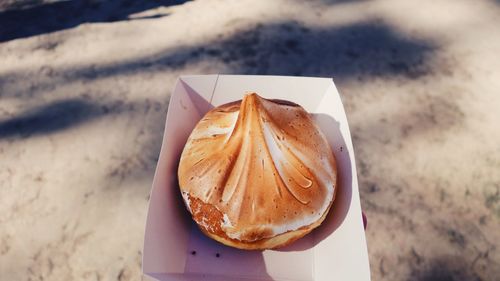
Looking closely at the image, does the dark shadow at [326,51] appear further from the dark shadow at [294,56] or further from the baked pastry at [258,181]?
the baked pastry at [258,181]

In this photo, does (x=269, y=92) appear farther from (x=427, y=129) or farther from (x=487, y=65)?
(x=487, y=65)

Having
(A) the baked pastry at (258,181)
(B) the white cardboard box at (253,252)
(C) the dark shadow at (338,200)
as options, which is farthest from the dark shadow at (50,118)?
(C) the dark shadow at (338,200)

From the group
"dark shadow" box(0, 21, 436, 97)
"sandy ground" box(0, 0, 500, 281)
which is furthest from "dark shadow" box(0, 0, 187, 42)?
"dark shadow" box(0, 21, 436, 97)

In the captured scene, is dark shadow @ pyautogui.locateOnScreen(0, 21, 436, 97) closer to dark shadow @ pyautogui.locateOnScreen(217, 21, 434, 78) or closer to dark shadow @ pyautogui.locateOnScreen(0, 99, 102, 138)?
dark shadow @ pyautogui.locateOnScreen(217, 21, 434, 78)

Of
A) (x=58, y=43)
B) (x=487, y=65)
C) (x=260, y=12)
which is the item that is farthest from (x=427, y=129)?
(x=58, y=43)

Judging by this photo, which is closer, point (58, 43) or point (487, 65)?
point (487, 65)

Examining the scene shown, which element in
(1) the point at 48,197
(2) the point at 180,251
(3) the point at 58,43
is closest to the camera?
(2) the point at 180,251
